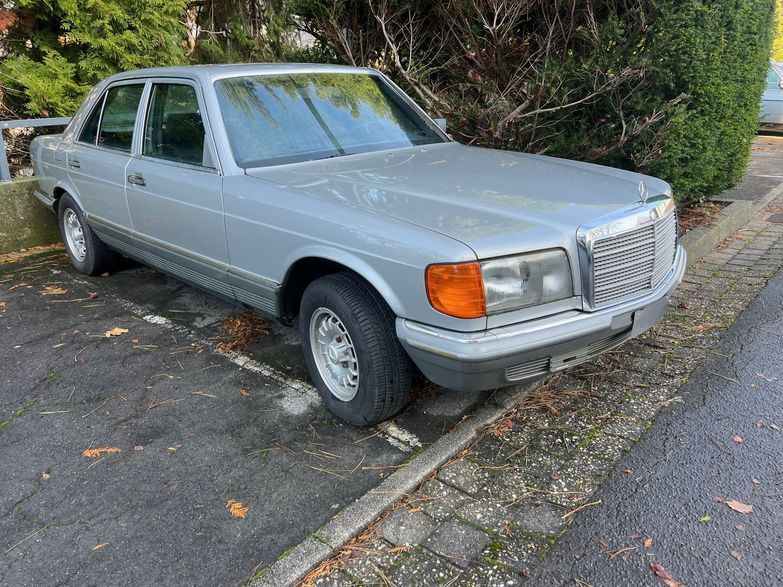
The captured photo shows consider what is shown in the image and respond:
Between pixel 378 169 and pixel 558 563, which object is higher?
pixel 378 169

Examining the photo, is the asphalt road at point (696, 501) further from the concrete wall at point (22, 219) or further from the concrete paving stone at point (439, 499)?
the concrete wall at point (22, 219)

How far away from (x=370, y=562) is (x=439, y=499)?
45cm

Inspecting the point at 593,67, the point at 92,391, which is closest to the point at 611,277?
the point at 92,391

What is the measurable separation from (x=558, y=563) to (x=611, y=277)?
125 cm

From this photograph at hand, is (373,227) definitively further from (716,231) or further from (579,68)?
(716,231)

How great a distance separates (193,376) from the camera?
384 centimetres

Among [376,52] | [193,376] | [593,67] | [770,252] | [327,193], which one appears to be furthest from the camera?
[376,52]

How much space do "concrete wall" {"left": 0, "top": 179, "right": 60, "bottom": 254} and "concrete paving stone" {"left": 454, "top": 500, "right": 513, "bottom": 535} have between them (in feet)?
18.9

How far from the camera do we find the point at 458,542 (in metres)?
2.46

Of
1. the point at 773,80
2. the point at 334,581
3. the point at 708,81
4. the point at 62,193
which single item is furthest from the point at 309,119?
the point at 773,80

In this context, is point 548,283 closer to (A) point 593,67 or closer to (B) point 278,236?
(B) point 278,236

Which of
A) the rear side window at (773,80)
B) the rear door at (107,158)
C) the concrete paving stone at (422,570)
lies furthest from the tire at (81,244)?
the rear side window at (773,80)

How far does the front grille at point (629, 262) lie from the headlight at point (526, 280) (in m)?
0.18

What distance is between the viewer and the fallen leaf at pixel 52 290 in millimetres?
5289
